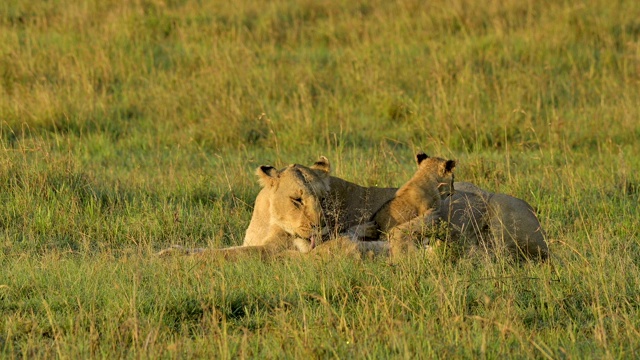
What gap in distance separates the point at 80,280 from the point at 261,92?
5.52 meters

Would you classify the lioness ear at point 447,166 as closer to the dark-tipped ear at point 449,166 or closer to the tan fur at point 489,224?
the dark-tipped ear at point 449,166

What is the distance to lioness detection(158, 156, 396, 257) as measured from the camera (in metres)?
5.69

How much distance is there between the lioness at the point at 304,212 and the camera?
569cm

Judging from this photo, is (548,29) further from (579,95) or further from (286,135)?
(286,135)

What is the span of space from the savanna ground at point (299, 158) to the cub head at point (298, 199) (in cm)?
30

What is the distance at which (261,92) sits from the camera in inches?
409

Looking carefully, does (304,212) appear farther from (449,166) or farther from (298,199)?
(449,166)

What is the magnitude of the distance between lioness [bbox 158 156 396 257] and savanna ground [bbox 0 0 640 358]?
243 millimetres

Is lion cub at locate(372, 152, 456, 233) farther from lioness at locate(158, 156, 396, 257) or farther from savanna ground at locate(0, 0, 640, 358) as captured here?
savanna ground at locate(0, 0, 640, 358)

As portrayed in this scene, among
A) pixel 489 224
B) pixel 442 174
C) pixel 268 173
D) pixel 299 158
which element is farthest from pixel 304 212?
pixel 299 158

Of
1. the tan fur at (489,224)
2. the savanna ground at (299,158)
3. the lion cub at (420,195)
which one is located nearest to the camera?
the savanna ground at (299,158)

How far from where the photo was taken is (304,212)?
5.73 m

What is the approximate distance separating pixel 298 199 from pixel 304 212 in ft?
0.33

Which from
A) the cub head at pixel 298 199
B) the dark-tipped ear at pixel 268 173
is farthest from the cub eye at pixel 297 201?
the dark-tipped ear at pixel 268 173
